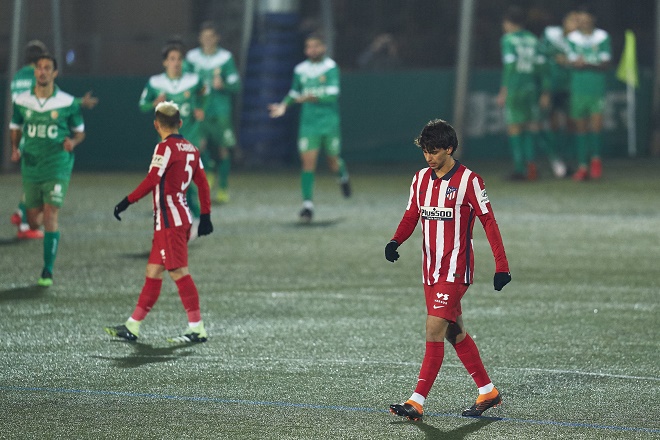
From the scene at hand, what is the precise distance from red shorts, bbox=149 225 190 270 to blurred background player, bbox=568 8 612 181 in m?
11.8

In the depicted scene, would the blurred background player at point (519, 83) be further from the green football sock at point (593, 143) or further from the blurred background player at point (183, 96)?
the blurred background player at point (183, 96)

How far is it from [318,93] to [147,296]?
22.7ft

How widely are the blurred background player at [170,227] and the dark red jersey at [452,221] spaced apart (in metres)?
2.44

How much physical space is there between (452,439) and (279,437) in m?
0.86

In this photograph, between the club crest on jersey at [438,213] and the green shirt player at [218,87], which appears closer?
the club crest on jersey at [438,213]

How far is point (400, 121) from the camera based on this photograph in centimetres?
2341

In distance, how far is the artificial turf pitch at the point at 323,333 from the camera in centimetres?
686

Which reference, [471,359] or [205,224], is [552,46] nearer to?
[205,224]

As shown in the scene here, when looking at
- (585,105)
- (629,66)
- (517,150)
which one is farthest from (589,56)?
(629,66)

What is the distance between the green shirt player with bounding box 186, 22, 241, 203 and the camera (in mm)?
17359

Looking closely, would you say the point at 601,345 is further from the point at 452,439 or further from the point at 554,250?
the point at 554,250

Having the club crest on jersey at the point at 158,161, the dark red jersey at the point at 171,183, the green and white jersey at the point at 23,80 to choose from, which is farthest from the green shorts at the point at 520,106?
the club crest on jersey at the point at 158,161

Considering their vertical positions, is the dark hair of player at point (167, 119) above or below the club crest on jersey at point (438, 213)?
above

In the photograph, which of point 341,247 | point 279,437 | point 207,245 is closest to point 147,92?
point 207,245
